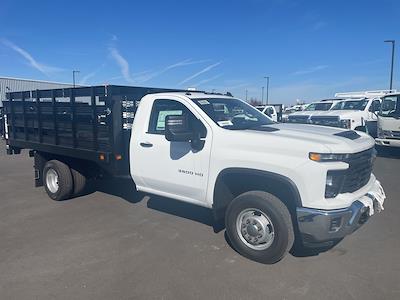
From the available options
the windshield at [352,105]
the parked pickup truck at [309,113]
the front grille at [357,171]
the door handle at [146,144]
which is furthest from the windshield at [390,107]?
the door handle at [146,144]

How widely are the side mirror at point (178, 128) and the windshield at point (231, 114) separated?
417mm

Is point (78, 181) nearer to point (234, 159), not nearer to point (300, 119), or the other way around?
point (234, 159)

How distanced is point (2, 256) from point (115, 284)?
1709 millimetres

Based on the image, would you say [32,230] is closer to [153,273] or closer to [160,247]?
[160,247]

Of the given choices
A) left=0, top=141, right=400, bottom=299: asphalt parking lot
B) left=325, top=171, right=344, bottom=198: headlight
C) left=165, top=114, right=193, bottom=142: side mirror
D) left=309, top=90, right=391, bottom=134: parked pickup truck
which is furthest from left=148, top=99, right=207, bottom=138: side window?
left=309, top=90, right=391, bottom=134: parked pickup truck

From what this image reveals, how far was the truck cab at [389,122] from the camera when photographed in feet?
36.4

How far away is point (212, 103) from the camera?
15.9 ft

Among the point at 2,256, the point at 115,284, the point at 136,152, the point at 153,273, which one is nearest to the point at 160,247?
the point at 153,273

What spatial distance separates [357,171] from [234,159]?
1362mm

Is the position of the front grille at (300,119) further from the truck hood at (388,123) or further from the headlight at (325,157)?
the headlight at (325,157)

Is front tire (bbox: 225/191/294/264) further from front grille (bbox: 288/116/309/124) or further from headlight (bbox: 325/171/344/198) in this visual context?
front grille (bbox: 288/116/309/124)

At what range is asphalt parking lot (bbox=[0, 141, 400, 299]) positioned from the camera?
3.45 m

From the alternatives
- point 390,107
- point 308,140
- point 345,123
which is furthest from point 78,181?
point 345,123

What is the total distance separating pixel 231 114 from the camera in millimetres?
4898
